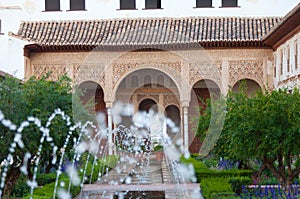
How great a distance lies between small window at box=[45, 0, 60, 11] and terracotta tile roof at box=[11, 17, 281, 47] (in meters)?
0.90

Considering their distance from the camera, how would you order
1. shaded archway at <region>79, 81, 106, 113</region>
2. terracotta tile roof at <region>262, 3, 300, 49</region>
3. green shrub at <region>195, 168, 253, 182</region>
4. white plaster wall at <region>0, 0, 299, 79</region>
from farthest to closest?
shaded archway at <region>79, 81, 106, 113</region>, white plaster wall at <region>0, 0, 299, 79</region>, terracotta tile roof at <region>262, 3, 300, 49</region>, green shrub at <region>195, 168, 253, 182</region>

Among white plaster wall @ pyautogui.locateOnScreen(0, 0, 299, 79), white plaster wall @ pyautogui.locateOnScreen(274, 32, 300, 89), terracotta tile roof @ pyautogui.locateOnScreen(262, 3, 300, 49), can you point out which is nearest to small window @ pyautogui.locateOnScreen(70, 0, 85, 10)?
white plaster wall @ pyautogui.locateOnScreen(0, 0, 299, 79)

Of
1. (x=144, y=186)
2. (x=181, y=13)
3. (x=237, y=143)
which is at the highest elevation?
(x=181, y=13)

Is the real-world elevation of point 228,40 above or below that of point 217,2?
below

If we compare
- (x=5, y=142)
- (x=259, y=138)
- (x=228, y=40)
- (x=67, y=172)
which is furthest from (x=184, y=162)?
(x=5, y=142)

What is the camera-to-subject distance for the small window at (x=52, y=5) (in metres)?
22.7

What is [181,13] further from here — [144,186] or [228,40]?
[144,186]

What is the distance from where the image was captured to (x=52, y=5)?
74.7 feet

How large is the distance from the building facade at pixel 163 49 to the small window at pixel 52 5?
863 millimetres

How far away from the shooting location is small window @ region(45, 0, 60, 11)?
22697mm

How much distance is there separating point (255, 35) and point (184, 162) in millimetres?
6076

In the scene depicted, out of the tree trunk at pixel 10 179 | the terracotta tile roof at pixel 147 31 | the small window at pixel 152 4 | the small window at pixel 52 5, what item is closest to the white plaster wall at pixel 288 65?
the terracotta tile roof at pixel 147 31

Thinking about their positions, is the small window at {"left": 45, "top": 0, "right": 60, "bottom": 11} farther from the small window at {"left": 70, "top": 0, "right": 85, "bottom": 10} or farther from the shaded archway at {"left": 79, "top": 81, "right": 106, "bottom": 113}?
the shaded archway at {"left": 79, "top": 81, "right": 106, "bottom": 113}

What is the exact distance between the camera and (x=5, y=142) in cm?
909
